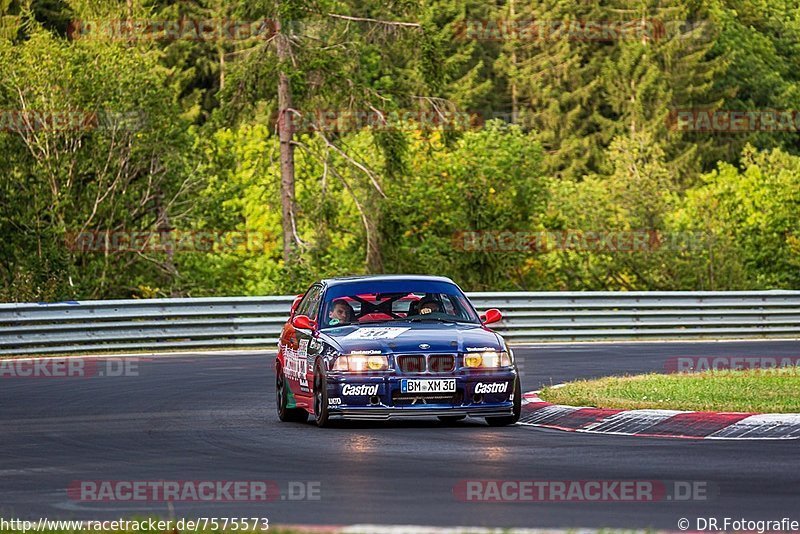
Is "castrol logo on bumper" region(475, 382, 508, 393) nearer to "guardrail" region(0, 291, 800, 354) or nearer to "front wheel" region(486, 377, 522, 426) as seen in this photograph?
"front wheel" region(486, 377, 522, 426)

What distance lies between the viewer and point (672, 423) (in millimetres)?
15602

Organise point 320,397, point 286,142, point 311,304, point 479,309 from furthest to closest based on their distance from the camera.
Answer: point 286,142 → point 479,309 → point 311,304 → point 320,397

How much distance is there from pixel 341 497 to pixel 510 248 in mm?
35837

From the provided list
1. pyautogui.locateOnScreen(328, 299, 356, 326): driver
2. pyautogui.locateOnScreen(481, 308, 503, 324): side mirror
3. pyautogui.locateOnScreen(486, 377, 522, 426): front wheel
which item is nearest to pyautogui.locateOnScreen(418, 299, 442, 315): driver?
pyautogui.locateOnScreen(481, 308, 503, 324): side mirror

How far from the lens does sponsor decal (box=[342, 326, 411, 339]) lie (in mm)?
16219

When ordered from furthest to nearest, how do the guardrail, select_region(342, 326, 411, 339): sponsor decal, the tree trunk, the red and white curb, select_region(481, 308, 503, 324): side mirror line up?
the tree trunk → the guardrail → select_region(481, 308, 503, 324): side mirror → select_region(342, 326, 411, 339): sponsor decal → the red and white curb

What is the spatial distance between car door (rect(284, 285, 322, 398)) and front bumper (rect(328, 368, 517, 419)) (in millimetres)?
721

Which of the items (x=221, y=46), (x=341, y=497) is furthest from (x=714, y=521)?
(x=221, y=46)

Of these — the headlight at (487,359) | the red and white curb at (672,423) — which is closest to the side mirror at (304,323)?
the headlight at (487,359)

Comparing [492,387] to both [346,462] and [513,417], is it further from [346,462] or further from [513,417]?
[346,462]

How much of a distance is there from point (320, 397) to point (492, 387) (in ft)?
5.31

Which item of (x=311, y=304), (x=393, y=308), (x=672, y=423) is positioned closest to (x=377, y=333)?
(x=393, y=308)

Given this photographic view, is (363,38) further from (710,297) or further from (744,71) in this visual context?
(744,71)

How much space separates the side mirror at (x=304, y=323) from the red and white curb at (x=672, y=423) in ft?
7.32
